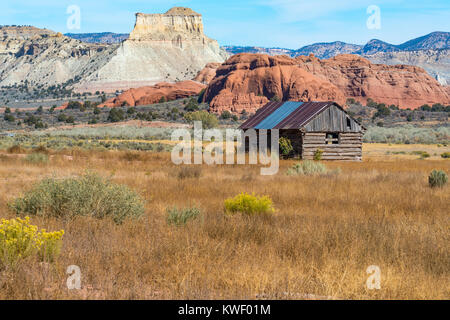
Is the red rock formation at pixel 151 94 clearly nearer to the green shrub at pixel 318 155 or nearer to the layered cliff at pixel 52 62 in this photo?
the layered cliff at pixel 52 62

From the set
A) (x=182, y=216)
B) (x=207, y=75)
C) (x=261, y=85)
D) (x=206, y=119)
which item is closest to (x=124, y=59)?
(x=207, y=75)

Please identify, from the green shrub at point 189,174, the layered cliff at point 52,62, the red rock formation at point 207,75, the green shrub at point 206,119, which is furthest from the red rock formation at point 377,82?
the green shrub at point 189,174

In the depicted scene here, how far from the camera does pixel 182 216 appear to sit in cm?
778

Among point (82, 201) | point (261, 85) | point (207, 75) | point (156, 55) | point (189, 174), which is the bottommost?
point (189, 174)

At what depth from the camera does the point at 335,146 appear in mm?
28719

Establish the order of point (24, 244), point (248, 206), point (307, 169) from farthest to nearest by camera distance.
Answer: point (307, 169) → point (248, 206) → point (24, 244)

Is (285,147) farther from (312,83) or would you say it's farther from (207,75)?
(207,75)

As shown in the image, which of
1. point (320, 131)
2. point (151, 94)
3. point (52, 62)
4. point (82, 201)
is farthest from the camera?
point (52, 62)

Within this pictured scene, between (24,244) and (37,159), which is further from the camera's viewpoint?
(37,159)

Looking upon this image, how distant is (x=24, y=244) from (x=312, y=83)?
98270 millimetres

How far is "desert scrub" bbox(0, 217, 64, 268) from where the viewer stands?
16.0ft

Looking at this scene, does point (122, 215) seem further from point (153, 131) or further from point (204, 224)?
point (153, 131)

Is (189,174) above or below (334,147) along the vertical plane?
below

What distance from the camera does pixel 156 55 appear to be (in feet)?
533
